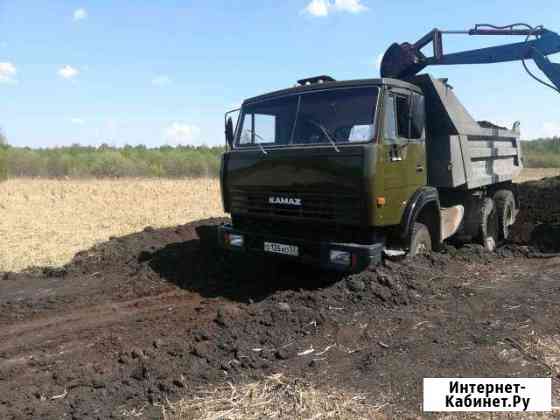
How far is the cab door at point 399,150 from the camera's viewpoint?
5266mm

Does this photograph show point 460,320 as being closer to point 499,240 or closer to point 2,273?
point 499,240

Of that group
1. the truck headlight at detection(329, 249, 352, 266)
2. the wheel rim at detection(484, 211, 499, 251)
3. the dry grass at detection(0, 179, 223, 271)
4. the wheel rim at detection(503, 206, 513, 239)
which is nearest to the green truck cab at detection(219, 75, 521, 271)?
the truck headlight at detection(329, 249, 352, 266)

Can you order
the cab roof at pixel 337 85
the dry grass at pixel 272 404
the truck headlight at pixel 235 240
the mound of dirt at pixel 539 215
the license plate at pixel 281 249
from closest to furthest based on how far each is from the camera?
1. the dry grass at pixel 272 404
2. the cab roof at pixel 337 85
3. the license plate at pixel 281 249
4. the truck headlight at pixel 235 240
5. the mound of dirt at pixel 539 215

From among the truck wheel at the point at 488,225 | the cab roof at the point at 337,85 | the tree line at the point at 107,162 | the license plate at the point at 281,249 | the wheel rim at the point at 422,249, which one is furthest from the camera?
the tree line at the point at 107,162

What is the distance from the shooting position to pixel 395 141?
17.8ft

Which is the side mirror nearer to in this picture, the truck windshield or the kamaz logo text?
the truck windshield

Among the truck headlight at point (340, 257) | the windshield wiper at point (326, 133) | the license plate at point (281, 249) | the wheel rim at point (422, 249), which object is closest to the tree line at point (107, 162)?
the license plate at point (281, 249)

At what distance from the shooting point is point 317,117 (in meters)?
5.66

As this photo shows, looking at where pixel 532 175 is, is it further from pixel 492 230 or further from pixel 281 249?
pixel 281 249

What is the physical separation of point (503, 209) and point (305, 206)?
17.6 feet

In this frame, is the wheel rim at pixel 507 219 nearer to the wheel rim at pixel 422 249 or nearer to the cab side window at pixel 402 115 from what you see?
the wheel rim at pixel 422 249

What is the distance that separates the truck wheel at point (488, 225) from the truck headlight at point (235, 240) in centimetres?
429

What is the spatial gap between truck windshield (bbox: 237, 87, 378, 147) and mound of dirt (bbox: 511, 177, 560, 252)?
17.1 feet

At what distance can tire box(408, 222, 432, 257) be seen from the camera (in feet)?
19.3
